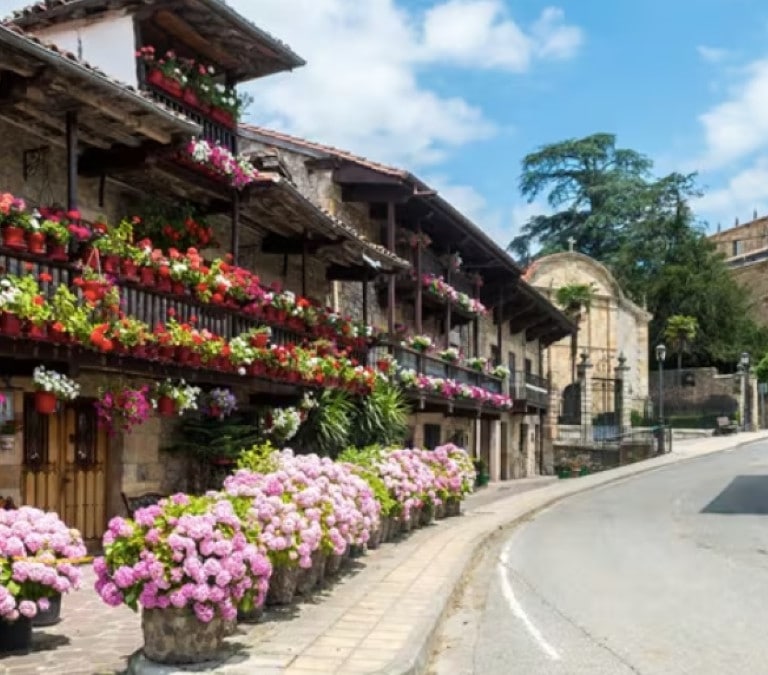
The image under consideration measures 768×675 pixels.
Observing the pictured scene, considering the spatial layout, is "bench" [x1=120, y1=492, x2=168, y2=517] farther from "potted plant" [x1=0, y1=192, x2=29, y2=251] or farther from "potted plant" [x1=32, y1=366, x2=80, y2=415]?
"potted plant" [x1=0, y1=192, x2=29, y2=251]

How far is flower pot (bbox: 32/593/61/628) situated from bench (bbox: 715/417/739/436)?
177 feet

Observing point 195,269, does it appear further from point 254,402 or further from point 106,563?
point 106,563

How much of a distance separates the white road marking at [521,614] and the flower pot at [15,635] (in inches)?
153

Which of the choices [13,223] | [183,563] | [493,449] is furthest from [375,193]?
[183,563]

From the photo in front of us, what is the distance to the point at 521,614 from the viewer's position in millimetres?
9539

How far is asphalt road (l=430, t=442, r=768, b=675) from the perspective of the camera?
761cm

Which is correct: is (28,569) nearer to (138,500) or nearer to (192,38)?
(138,500)

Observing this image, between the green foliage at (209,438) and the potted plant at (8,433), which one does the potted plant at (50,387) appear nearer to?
the potted plant at (8,433)

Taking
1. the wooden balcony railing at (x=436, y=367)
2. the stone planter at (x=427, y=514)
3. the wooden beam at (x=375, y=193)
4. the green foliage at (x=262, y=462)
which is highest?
the wooden beam at (x=375, y=193)

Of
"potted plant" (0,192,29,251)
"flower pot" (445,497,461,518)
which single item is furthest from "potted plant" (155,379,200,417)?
"flower pot" (445,497,461,518)

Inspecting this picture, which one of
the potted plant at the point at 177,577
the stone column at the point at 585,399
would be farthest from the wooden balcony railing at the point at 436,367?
the stone column at the point at 585,399

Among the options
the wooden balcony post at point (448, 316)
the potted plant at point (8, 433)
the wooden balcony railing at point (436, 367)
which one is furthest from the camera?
the wooden balcony post at point (448, 316)

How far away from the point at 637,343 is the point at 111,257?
51048 millimetres

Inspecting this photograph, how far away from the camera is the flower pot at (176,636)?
6445 millimetres
